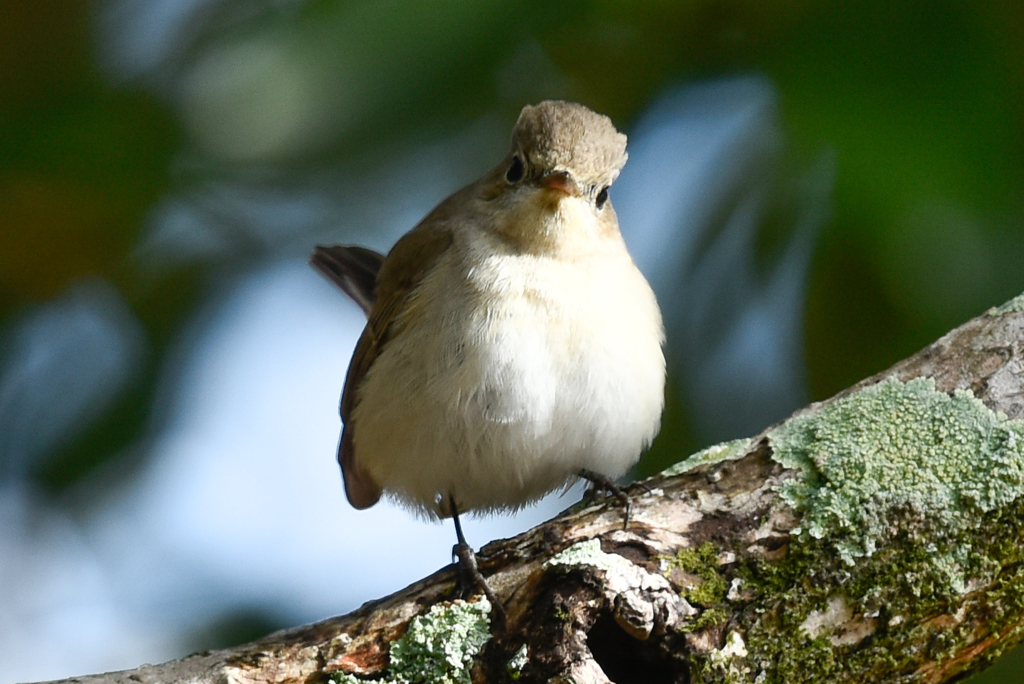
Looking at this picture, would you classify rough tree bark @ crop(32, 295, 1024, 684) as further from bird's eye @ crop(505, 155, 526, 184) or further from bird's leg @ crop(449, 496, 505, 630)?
bird's eye @ crop(505, 155, 526, 184)

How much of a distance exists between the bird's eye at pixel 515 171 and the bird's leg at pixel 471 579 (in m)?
1.32

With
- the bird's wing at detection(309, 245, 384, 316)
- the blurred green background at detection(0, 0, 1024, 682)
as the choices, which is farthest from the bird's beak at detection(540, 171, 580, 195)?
the bird's wing at detection(309, 245, 384, 316)

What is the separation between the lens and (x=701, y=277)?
361 cm

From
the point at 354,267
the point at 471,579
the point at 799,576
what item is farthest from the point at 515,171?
the point at 799,576

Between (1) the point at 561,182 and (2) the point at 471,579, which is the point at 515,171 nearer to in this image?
(1) the point at 561,182

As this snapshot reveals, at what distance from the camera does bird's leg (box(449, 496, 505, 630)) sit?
2395 mm

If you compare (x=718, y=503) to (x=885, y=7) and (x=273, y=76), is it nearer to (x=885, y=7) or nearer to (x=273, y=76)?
(x=885, y=7)

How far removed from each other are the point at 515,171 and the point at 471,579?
4.97 ft

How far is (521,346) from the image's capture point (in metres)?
3.07

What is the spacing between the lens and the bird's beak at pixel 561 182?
3.26 metres

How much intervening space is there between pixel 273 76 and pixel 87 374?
1408mm

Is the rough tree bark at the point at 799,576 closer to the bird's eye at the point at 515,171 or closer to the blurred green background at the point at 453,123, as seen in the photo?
the blurred green background at the point at 453,123

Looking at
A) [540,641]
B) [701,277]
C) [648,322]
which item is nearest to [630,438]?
[648,322]

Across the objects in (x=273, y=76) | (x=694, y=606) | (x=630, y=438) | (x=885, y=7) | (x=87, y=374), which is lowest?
(x=694, y=606)
